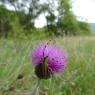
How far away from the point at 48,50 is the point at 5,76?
0.58 m

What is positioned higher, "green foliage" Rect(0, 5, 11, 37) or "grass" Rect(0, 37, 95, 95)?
"green foliage" Rect(0, 5, 11, 37)

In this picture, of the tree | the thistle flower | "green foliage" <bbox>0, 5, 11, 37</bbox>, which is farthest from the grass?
the tree

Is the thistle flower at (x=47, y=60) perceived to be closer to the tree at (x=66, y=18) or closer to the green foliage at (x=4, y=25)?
the green foliage at (x=4, y=25)

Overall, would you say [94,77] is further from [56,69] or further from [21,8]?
[21,8]

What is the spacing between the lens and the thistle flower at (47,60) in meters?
1.98

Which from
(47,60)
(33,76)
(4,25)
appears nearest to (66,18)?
(4,25)

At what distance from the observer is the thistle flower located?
77.8 inches

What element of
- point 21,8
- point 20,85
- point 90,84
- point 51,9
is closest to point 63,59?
point 20,85

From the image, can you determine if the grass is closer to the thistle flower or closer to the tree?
the thistle flower

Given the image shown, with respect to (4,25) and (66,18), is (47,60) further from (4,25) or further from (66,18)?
(66,18)

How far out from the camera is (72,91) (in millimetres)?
3232

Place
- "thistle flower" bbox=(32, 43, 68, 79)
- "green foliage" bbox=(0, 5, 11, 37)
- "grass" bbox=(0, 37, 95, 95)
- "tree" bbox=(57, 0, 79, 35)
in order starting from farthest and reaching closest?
"tree" bbox=(57, 0, 79, 35), "green foliage" bbox=(0, 5, 11, 37), "grass" bbox=(0, 37, 95, 95), "thistle flower" bbox=(32, 43, 68, 79)

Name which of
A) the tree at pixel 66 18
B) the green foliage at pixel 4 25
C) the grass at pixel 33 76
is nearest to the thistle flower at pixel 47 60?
the grass at pixel 33 76

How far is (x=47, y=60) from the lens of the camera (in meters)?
2.00
